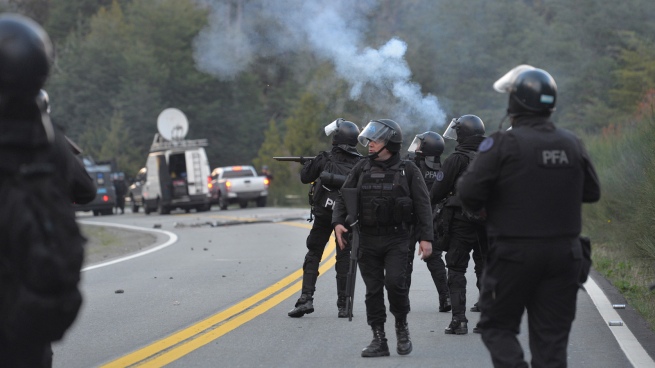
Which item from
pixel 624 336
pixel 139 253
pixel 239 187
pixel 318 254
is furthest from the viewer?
pixel 239 187

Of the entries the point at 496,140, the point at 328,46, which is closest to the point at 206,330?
the point at 496,140

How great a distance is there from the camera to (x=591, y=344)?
30.2 feet

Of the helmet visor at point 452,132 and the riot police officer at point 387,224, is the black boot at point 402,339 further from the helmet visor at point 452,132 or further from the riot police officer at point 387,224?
the helmet visor at point 452,132

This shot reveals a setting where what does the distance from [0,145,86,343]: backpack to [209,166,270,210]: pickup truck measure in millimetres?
39110

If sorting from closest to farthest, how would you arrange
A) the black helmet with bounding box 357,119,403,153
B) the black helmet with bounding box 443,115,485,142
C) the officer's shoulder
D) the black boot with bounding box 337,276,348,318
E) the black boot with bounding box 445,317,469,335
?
the officer's shoulder, the black helmet with bounding box 357,119,403,153, the black boot with bounding box 445,317,469,335, the black helmet with bounding box 443,115,485,142, the black boot with bounding box 337,276,348,318

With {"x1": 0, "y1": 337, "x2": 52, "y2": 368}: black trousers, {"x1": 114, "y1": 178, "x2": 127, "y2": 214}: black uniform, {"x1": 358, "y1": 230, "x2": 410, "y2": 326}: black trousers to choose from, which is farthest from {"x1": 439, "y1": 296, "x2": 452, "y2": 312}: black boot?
{"x1": 114, "y1": 178, "x2": 127, "y2": 214}: black uniform

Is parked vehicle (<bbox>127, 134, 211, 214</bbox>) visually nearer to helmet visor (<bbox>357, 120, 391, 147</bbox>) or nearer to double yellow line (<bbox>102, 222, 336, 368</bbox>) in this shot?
double yellow line (<bbox>102, 222, 336, 368</bbox>)

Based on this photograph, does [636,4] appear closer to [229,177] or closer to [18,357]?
[229,177]

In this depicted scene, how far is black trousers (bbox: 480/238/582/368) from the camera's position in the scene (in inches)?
220

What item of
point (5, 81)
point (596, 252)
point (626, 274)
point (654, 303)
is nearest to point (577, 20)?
point (596, 252)

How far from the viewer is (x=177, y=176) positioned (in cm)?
4322

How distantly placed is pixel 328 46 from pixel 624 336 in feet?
71.9

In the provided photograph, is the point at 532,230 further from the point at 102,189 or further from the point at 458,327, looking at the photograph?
the point at 102,189

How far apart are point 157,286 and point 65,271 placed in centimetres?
1037
